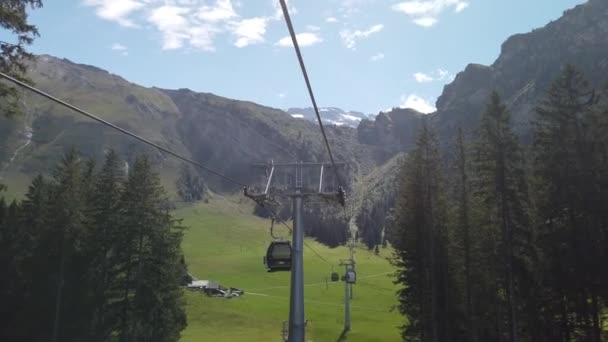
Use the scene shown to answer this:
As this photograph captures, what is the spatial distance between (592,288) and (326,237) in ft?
553

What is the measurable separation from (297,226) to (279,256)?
2.66 metres

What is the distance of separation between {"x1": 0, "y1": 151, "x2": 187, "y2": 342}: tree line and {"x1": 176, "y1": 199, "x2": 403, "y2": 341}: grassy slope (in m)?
13.5

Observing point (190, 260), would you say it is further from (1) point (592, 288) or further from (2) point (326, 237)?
(1) point (592, 288)

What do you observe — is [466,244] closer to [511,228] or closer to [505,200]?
[511,228]

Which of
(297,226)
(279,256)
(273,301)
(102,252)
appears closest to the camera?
(297,226)

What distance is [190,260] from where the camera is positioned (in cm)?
14775

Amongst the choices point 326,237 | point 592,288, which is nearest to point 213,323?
point 592,288

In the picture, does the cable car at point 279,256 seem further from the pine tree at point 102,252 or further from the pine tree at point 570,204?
the pine tree at point 102,252

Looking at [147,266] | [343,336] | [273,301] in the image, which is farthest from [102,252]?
[273,301]

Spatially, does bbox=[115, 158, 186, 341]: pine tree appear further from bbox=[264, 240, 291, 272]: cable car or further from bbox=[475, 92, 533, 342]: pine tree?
bbox=[475, 92, 533, 342]: pine tree

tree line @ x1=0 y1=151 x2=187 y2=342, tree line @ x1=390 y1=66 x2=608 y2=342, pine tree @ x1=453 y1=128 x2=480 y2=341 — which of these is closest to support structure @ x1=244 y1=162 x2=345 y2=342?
tree line @ x1=390 y1=66 x2=608 y2=342

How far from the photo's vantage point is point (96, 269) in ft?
131

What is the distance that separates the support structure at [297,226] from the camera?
61.9 feet

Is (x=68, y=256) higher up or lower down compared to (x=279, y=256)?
lower down
